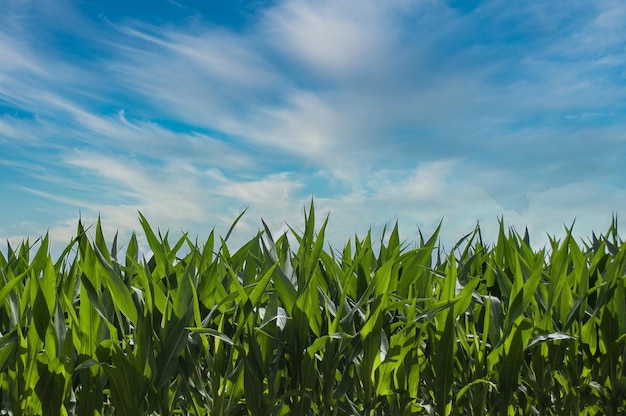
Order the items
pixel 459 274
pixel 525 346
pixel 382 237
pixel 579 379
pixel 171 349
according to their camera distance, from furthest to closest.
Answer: pixel 382 237
pixel 459 274
pixel 579 379
pixel 525 346
pixel 171 349

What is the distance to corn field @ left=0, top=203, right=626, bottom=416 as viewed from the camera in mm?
1578

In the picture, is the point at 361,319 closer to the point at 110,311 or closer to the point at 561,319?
the point at 561,319

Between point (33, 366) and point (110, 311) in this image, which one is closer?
point (33, 366)

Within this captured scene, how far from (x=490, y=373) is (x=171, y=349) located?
0.91 metres

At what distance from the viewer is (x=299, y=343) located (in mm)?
1641

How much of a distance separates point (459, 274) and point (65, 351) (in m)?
1.29

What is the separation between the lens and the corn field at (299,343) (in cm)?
158

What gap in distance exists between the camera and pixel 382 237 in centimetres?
243

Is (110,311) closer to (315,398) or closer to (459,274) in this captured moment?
(315,398)

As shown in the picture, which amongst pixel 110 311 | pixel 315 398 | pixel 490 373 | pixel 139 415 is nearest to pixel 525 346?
pixel 490 373

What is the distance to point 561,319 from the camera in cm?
188

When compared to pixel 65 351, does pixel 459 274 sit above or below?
above

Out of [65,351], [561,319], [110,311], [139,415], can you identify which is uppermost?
[561,319]

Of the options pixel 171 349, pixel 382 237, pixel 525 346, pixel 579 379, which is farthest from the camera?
pixel 382 237
